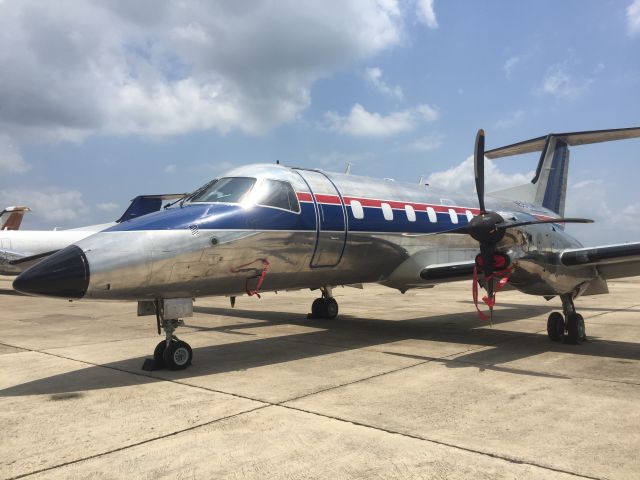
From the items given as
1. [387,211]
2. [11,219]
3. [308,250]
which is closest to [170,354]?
[308,250]

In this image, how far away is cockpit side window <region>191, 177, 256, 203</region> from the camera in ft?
26.9

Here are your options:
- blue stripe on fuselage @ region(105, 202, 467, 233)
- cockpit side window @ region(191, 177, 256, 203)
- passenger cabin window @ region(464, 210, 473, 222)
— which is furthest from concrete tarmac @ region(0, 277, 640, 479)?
passenger cabin window @ region(464, 210, 473, 222)

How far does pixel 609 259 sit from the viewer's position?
8836 millimetres

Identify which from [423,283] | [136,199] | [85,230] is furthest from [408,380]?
[85,230]

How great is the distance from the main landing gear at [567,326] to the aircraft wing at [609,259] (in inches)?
35.1

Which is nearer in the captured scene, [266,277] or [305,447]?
[305,447]

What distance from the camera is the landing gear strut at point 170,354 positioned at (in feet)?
24.5

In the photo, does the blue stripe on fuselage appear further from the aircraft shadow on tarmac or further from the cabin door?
the aircraft shadow on tarmac

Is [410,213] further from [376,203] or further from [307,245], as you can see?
[307,245]

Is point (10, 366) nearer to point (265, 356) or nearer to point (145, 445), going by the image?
point (265, 356)

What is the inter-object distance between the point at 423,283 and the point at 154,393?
254 inches

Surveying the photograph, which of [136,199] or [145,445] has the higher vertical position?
[136,199]

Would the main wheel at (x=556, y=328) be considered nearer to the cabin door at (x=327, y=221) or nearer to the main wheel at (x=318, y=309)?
the cabin door at (x=327, y=221)

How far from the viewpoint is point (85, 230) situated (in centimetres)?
3812
